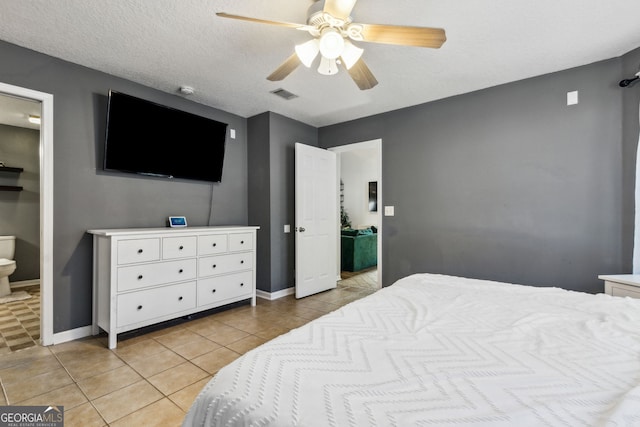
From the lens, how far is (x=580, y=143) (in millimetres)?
2607

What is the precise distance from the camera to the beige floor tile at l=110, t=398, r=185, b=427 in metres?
1.55

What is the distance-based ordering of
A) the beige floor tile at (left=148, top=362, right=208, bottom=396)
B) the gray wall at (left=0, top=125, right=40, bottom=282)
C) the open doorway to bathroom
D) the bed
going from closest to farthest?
1. the bed
2. the beige floor tile at (left=148, top=362, right=208, bottom=396)
3. the open doorway to bathroom
4. the gray wall at (left=0, top=125, right=40, bottom=282)

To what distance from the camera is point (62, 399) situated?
1745 mm

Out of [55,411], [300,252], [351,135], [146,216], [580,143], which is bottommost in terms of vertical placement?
[55,411]

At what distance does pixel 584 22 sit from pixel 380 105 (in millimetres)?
1923

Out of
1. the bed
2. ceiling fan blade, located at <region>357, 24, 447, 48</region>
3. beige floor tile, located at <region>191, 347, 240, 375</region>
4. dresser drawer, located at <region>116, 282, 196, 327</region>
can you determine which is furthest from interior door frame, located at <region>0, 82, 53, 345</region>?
ceiling fan blade, located at <region>357, 24, 447, 48</region>

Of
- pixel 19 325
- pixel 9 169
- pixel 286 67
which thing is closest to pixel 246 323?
pixel 19 325

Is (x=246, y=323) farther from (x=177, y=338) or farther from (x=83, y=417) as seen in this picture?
(x=83, y=417)

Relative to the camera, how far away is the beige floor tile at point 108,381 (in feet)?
5.99

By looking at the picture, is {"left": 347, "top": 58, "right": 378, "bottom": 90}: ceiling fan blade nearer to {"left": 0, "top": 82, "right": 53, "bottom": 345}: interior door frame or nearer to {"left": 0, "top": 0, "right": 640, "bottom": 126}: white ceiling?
{"left": 0, "top": 0, "right": 640, "bottom": 126}: white ceiling

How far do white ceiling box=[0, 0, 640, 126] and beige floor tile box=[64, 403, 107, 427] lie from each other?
2444 mm

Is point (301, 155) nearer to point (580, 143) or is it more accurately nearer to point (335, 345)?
point (580, 143)

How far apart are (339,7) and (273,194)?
8.36ft

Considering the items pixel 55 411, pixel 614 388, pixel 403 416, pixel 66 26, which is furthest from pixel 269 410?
pixel 66 26
